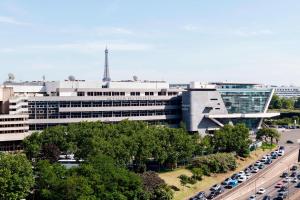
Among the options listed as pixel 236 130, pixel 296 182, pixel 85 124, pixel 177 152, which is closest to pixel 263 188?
pixel 296 182

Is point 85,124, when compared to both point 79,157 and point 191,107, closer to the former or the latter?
point 79,157

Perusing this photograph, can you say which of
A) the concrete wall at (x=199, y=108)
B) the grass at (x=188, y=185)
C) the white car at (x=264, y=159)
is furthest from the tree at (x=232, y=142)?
the concrete wall at (x=199, y=108)

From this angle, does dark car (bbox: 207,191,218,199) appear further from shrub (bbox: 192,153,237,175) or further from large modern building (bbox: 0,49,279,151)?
large modern building (bbox: 0,49,279,151)

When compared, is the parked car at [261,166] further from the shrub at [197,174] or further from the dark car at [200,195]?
the dark car at [200,195]

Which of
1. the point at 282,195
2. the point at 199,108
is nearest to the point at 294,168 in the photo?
the point at 282,195

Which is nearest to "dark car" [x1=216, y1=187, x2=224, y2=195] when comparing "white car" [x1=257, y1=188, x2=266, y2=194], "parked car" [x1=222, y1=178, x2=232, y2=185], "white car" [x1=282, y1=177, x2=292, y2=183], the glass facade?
"parked car" [x1=222, y1=178, x2=232, y2=185]

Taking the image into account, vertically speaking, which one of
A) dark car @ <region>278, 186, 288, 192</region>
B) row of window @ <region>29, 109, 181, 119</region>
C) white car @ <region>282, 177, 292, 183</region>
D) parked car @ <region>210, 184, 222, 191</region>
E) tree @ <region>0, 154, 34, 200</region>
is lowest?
dark car @ <region>278, 186, 288, 192</region>
